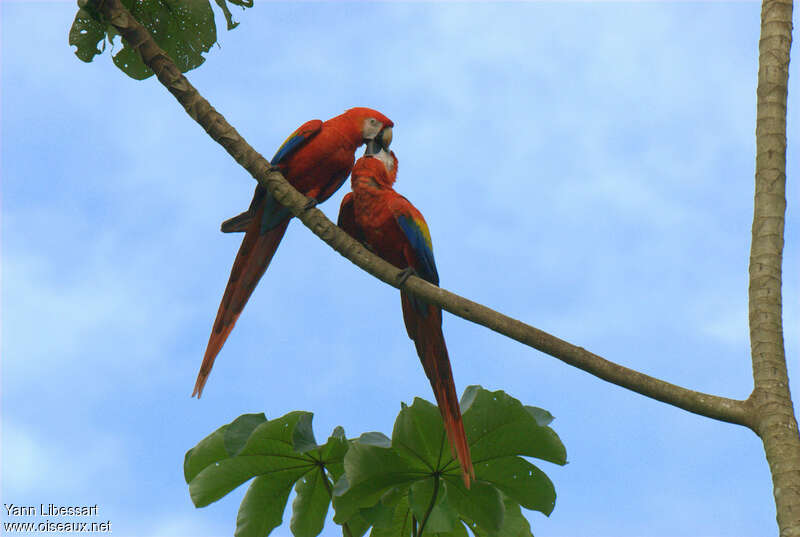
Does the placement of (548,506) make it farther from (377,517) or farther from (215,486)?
(215,486)

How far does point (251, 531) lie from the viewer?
2785 mm

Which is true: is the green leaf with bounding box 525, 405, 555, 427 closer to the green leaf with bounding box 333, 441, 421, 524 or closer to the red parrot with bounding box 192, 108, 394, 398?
the green leaf with bounding box 333, 441, 421, 524

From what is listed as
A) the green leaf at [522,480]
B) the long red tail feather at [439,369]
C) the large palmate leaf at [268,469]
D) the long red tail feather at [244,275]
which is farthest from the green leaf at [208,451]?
the green leaf at [522,480]

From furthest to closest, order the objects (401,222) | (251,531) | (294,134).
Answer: (294,134)
(401,222)
(251,531)

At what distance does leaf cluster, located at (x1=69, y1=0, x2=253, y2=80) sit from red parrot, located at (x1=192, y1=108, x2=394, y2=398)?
0.68 m

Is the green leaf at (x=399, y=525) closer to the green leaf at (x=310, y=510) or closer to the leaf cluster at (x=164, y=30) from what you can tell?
the green leaf at (x=310, y=510)

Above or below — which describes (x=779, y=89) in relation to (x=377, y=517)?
above

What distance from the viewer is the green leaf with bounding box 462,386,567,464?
2598 millimetres

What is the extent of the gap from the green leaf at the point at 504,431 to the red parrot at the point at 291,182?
3.68 ft

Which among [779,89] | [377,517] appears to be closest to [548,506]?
[377,517]

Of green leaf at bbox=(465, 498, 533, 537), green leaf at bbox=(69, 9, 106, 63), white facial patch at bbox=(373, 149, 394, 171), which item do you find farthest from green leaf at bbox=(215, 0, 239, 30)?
green leaf at bbox=(465, 498, 533, 537)

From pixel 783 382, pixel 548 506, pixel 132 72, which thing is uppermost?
pixel 132 72

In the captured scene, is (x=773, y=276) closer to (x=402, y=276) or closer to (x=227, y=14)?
(x=402, y=276)

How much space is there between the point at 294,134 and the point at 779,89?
196cm
